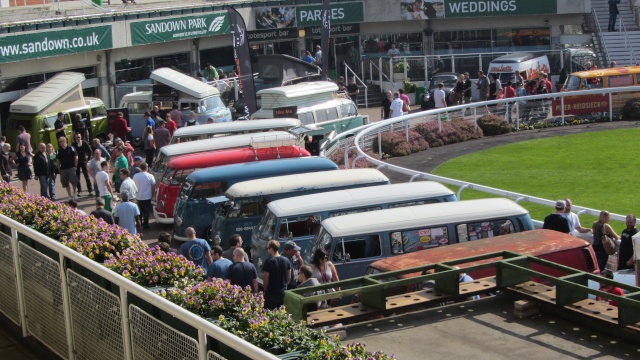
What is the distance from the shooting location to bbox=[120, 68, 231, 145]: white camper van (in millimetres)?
33531

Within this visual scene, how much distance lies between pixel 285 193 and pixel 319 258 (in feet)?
16.8

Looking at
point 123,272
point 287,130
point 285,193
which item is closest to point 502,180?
point 287,130

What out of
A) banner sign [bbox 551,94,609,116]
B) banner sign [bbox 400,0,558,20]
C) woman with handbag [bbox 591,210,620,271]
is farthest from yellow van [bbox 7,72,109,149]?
woman with handbag [bbox 591,210,620,271]

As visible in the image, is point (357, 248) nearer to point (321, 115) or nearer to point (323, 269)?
point (323, 269)

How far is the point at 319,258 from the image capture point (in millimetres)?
13508

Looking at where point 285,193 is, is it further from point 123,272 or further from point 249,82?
point 249,82

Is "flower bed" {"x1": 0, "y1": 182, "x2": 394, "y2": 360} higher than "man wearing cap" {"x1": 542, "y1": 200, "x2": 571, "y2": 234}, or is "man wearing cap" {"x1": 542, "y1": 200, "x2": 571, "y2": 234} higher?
"flower bed" {"x1": 0, "y1": 182, "x2": 394, "y2": 360}

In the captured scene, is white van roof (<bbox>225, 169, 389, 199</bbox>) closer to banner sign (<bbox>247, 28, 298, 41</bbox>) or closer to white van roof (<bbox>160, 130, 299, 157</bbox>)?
white van roof (<bbox>160, 130, 299, 157</bbox>)

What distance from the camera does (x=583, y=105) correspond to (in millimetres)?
32656

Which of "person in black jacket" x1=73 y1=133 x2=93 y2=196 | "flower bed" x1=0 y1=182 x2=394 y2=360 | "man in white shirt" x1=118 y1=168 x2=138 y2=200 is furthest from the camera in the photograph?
"person in black jacket" x1=73 y1=133 x2=93 y2=196

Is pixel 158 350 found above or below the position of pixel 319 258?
above

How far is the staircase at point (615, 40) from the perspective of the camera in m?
42.7

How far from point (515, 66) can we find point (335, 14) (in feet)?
35.3

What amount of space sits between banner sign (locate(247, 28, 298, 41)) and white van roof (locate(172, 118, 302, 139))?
19.6 meters
